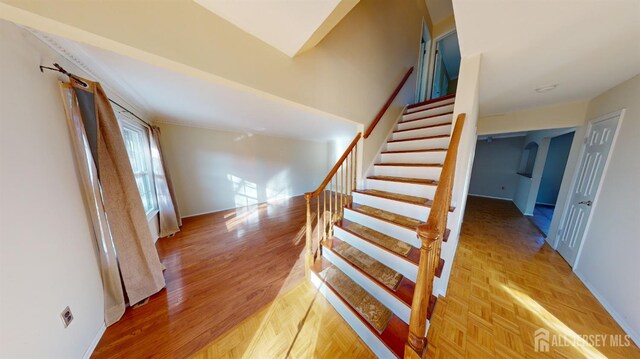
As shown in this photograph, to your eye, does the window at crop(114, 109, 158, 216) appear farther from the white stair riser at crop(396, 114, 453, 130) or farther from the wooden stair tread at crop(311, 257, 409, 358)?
the white stair riser at crop(396, 114, 453, 130)

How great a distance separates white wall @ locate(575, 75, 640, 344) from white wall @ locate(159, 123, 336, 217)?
5.17 metres

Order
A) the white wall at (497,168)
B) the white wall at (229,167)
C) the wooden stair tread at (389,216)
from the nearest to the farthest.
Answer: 1. the wooden stair tread at (389,216)
2. the white wall at (229,167)
3. the white wall at (497,168)

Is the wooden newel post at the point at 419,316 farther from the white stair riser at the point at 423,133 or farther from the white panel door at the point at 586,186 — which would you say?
the white panel door at the point at 586,186

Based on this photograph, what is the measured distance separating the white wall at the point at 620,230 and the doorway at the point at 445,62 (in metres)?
2.74

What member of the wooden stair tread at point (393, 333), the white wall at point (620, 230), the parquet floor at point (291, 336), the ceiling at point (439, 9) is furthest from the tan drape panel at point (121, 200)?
the ceiling at point (439, 9)

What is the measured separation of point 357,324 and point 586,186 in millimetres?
3322

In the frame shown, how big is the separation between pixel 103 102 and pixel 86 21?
91 centimetres

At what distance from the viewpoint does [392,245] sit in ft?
5.09

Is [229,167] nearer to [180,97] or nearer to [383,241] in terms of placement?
[180,97]

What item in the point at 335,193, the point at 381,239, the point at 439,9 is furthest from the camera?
the point at 439,9

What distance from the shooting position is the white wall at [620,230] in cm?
139

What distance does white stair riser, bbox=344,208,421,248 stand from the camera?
60.7 inches

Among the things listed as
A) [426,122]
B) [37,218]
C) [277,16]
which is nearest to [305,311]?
[37,218]

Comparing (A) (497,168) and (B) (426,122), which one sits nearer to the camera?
(B) (426,122)
